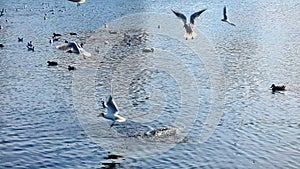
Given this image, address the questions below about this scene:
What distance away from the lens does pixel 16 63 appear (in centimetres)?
4272

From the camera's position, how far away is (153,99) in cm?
3278

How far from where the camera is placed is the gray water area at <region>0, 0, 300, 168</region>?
24078 millimetres

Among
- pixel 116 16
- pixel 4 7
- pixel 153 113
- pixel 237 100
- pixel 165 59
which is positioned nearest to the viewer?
pixel 153 113

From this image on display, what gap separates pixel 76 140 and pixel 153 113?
587 cm

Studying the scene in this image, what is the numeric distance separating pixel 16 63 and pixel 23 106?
41.6 feet

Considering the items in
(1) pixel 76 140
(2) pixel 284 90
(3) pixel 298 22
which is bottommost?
(1) pixel 76 140

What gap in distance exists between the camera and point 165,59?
45750 mm

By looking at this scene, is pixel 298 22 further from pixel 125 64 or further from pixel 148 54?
pixel 125 64

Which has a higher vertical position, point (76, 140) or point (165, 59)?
point (165, 59)

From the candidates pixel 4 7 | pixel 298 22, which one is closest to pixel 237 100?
pixel 298 22

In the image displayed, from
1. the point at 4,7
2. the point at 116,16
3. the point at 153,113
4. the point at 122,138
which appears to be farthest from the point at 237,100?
the point at 4,7

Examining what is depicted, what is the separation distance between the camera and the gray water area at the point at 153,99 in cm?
2408

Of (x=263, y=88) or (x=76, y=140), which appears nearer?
(x=76, y=140)

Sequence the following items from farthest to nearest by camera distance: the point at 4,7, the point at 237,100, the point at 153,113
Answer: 1. the point at 4,7
2. the point at 237,100
3. the point at 153,113
